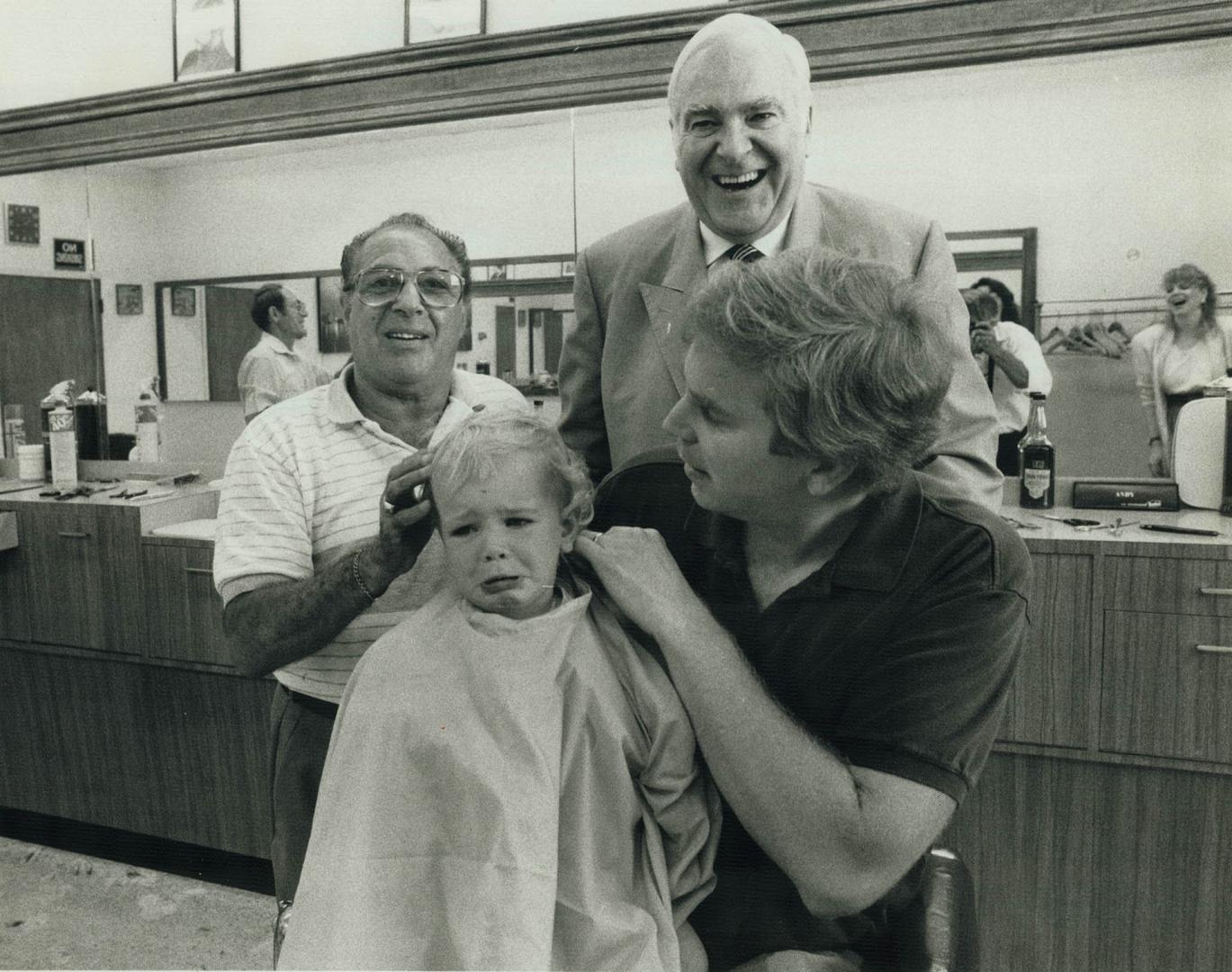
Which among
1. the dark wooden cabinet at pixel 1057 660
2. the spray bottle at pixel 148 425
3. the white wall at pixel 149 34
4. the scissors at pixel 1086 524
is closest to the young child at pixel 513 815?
the dark wooden cabinet at pixel 1057 660

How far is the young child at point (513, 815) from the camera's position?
1238 millimetres

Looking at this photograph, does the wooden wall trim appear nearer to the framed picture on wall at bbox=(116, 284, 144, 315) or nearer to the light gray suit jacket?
the framed picture on wall at bbox=(116, 284, 144, 315)

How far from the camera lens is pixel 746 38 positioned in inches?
65.8

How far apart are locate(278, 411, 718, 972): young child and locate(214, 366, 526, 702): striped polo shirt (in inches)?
14.2

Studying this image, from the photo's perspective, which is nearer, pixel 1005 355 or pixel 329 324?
pixel 1005 355

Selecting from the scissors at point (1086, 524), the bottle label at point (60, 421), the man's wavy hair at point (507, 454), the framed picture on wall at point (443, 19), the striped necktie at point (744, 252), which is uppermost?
the framed picture on wall at point (443, 19)

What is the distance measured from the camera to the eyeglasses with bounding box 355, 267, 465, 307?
176 centimetres

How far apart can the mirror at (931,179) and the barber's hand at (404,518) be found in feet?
6.12

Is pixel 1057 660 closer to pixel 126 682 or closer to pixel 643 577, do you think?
pixel 643 577

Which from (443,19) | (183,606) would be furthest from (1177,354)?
(183,606)

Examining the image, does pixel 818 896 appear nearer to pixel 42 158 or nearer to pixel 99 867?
pixel 99 867

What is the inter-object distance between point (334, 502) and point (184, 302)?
8.17 ft

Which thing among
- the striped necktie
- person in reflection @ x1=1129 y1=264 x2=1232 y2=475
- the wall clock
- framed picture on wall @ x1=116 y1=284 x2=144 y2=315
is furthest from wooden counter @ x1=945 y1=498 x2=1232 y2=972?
the wall clock

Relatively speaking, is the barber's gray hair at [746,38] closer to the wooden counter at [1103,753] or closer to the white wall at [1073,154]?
the white wall at [1073,154]
